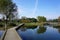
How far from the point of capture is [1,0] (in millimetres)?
15719

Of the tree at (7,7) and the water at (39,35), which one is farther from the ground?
the tree at (7,7)

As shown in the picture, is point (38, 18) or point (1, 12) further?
point (38, 18)

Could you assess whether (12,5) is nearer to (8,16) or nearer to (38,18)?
(8,16)

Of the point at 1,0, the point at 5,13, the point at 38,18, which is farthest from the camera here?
the point at 38,18

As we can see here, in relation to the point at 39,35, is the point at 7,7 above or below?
above

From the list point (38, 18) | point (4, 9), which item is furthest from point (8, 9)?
point (38, 18)

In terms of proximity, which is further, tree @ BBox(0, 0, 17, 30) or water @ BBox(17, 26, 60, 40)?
tree @ BBox(0, 0, 17, 30)

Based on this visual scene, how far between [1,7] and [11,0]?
1664mm

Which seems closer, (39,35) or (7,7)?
(39,35)

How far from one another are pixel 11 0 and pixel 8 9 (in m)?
1.18

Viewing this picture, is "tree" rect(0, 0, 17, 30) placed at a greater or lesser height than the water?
greater

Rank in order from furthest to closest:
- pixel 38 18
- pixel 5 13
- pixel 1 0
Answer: pixel 38 18 < pixel 5 13 < pixel 1 0

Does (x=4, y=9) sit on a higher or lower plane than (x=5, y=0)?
lower

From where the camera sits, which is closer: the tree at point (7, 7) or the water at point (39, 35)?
the water at point (39, 35)
